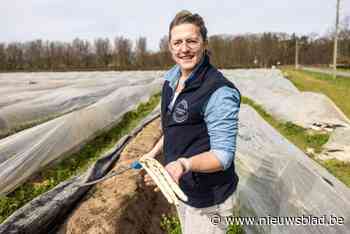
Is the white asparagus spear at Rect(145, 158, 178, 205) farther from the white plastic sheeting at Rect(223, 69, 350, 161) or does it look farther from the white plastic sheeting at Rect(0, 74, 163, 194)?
the white plastic sheeting at Rect(223, 69, 350, 161)

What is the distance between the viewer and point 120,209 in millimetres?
3615

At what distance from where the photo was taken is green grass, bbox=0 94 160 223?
4.38 meters

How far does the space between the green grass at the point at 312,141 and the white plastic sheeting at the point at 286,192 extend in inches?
55.3

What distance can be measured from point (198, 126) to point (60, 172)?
4.62 m

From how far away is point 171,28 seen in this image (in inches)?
60.7

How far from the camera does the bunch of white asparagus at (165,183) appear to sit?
117cm

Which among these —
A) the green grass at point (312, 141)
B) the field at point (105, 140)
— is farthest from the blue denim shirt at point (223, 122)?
the green grass at point (312, 141)

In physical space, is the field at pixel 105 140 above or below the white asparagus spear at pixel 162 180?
below

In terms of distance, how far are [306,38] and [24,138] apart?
245 feet

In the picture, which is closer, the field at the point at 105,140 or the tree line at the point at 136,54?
the field at the point at 105,140

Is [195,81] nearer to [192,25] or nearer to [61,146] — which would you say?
[192,25]

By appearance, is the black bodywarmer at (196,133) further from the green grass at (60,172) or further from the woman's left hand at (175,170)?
the green grass at (60,172)

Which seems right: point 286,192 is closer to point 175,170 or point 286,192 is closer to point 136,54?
point 175,170

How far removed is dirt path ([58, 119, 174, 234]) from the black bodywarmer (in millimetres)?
1859
